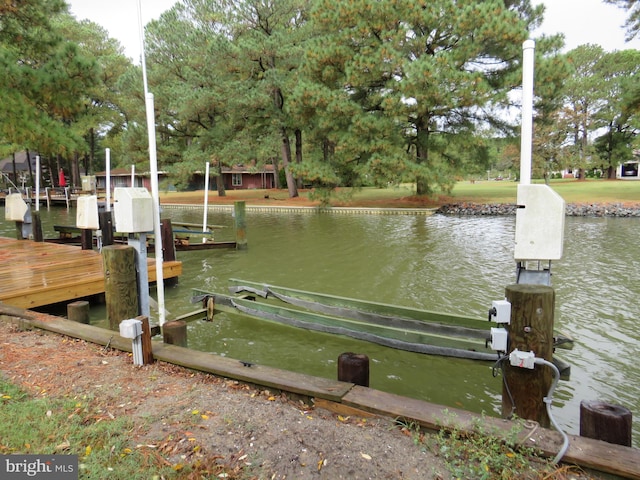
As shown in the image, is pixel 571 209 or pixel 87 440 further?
pixel 571 209

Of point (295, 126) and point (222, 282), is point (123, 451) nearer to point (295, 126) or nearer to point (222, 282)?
point (222, 282)

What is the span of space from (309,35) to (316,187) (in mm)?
9111

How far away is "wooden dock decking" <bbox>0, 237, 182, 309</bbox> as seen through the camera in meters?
5.38

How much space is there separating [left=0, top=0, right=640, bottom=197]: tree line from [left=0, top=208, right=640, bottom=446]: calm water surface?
4.93m

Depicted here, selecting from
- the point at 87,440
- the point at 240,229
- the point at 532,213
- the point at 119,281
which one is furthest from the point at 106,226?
the point at 532,213

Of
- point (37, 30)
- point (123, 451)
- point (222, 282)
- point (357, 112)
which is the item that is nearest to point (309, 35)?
point (357, 112)

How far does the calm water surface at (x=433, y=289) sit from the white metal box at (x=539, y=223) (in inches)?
65.6

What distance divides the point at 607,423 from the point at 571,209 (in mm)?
17949

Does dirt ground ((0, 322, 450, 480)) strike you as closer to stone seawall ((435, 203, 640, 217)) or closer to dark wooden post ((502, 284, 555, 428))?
dark wooden post ((502, 284, 555, 428))

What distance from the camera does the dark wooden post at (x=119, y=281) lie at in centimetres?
417

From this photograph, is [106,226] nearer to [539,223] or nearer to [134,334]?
[134,334]

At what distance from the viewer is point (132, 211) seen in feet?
13.0

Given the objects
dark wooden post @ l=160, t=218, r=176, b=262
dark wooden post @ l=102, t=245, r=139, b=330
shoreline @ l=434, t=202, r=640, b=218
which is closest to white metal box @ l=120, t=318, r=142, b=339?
dark wooden post @ l=102, t=245, r=139, b=330

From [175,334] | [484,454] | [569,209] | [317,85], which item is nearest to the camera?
[484,454]
